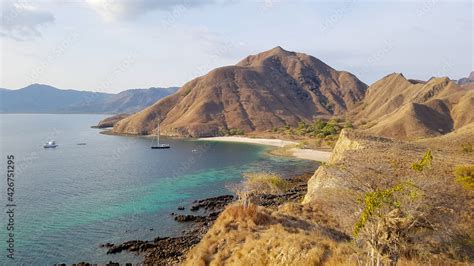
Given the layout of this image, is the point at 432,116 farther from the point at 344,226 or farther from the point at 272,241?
the point at 272,241

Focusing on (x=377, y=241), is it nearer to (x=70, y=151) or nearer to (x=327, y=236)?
(x=327, y=236)

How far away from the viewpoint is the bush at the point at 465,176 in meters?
22.2

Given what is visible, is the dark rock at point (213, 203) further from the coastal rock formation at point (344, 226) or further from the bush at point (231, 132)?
the bush at point (231, 132)

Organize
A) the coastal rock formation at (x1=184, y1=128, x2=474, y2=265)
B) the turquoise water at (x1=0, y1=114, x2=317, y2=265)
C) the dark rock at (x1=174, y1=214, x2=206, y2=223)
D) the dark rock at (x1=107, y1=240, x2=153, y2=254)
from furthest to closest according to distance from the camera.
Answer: the dark rock at (x1=174, y1=214, x2=206, y2=223)
the turquoise water at (x1=0, y1=114, x2=317, y2=265)
the dark rock at (x1=107, y1=240, x2=153, y2=254)
the coastal rock formation at (x1=184, y1=128, x2=474, y2=265)

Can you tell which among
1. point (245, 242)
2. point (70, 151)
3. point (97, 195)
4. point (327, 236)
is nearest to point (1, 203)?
point (97, 195)

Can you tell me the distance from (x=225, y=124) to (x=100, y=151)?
7344 centimetres

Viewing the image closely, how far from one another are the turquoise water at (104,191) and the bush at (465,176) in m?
24.4

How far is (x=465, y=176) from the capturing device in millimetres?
23391

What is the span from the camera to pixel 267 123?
560 feet

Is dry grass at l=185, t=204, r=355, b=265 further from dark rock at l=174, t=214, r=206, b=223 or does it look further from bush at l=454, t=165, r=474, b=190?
dark rock at l=174, t=214, r=206, b=223

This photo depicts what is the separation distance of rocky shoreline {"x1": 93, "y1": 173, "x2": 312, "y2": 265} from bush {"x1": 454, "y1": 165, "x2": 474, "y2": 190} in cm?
2053

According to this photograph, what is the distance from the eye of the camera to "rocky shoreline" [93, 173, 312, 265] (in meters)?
30.0

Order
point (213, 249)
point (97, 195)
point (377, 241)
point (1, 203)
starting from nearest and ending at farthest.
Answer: point (377, 241), point (213, 249), point (1, 203), point (97, 195)

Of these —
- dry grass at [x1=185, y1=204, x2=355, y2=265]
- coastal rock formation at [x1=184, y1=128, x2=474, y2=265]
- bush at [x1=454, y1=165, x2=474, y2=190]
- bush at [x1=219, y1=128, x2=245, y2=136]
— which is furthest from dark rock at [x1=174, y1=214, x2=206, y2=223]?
bush at [x1=219, y1=128, x2=245, y2=136]
